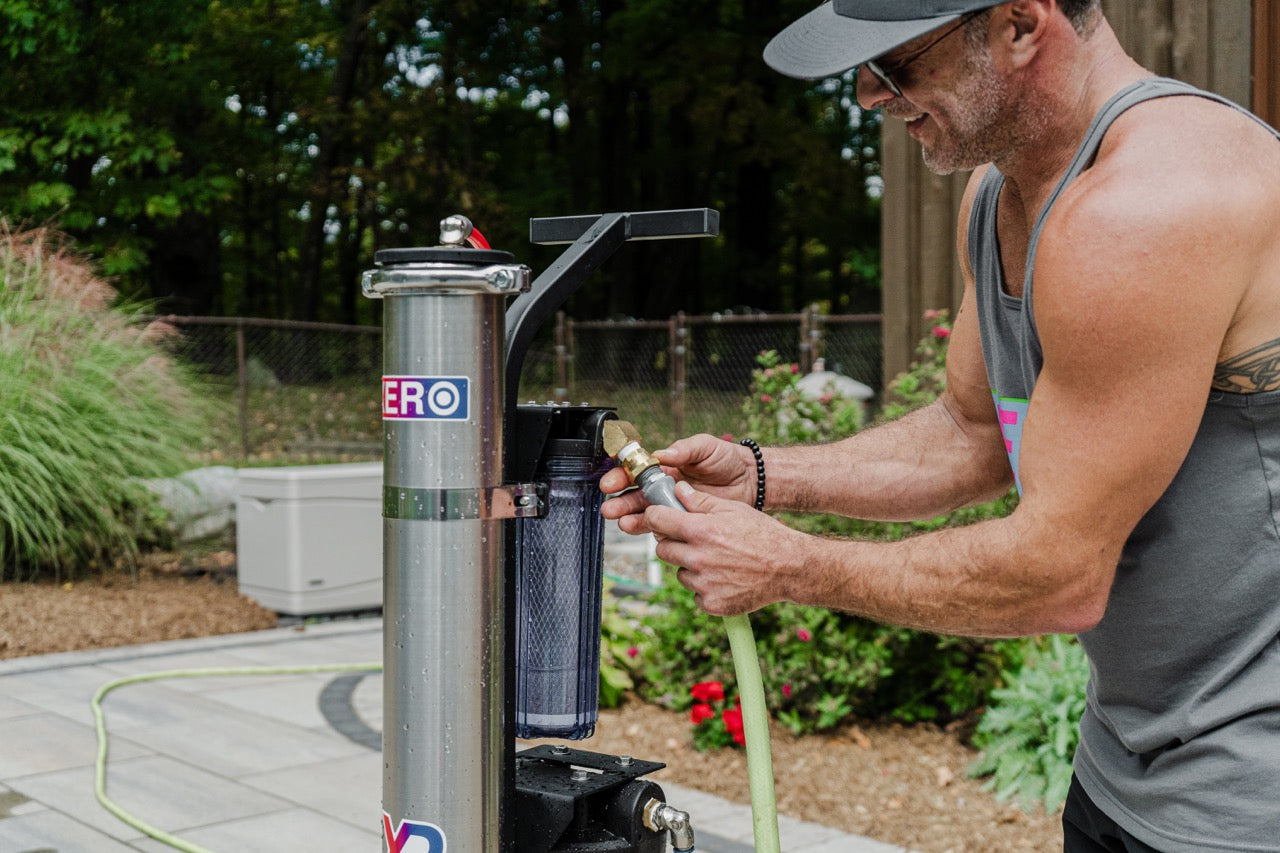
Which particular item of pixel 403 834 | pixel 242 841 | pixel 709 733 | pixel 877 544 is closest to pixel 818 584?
pixel 877 544

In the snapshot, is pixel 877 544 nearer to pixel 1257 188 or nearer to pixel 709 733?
pixel 1257 188

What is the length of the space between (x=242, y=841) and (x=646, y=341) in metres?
13.3

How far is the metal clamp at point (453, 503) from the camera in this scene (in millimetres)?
1394

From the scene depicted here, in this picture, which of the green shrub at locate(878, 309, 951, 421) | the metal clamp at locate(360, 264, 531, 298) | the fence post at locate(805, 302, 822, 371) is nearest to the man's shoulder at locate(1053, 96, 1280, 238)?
the metal clamp at locate(360, 264, 531, 298)

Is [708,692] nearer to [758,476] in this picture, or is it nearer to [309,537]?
Answer: [758,476]

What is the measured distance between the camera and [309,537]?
677 centimetres

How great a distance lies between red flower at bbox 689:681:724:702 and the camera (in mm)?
4277

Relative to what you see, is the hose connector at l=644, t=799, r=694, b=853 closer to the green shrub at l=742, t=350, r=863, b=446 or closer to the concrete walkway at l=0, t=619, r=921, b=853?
the concrete walkway at l=0, t=619, r=921, b=853

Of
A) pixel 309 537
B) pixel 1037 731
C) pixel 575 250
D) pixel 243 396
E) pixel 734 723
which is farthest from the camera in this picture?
pixel 243 396

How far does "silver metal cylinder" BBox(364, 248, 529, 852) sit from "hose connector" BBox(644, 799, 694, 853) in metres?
0.21

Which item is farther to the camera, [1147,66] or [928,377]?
[928,377]

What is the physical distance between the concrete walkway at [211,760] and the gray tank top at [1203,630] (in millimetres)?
A: 2106

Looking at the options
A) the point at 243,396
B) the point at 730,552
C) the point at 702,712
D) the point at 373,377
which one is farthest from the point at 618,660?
the point at 373,377

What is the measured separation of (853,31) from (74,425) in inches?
254
